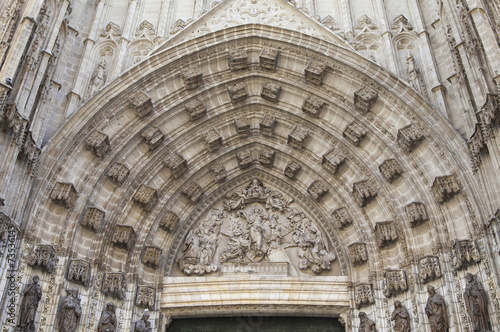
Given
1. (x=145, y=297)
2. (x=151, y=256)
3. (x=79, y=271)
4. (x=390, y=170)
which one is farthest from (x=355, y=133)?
(x=79, y=271)

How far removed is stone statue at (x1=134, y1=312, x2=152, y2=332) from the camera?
31.3 ft

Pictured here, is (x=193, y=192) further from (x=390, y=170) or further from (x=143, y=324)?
(x=390, y=170)

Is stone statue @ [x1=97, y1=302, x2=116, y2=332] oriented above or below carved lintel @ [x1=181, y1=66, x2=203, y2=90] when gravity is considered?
below

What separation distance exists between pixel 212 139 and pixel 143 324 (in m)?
4.05

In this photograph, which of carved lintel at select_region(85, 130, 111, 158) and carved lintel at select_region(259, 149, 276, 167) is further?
carved lintel at select_region(259, 149, 276, 167)

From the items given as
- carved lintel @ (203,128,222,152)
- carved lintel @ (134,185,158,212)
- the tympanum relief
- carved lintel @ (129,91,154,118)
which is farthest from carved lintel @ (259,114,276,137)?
carved lintel @ (134,185,158,212)

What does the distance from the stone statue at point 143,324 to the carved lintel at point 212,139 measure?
12.3 ft

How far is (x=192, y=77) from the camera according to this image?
36.8 feet

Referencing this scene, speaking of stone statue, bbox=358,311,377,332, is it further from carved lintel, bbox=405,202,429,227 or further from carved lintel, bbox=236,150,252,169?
carved lintel, bbox=236,150,252,169

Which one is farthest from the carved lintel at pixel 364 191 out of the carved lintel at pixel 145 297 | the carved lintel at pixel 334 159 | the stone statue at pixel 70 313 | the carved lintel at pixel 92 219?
the stone statue at pixel 70 313

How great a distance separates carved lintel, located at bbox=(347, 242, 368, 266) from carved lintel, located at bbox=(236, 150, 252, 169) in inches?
116

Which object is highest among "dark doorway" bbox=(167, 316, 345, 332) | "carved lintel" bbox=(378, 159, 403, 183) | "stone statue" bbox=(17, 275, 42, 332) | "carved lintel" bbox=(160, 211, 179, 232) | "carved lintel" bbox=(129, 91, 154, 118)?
"carved lintel" bbox=(129, 91, 154, 118)

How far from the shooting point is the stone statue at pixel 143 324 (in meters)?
9.55

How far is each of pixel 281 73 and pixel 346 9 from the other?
2.24m
